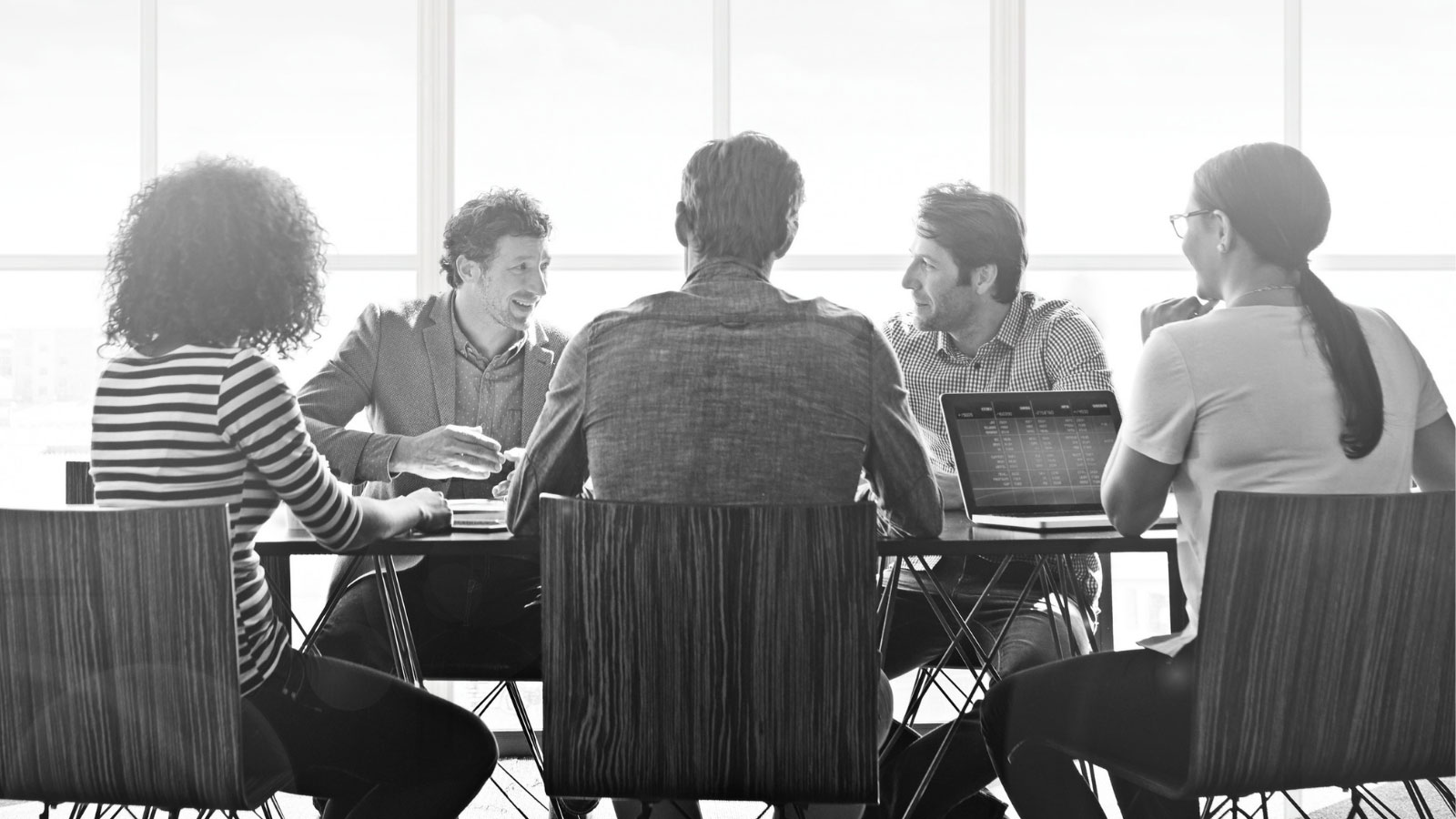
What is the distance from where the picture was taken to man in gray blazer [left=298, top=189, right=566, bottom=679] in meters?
2.53

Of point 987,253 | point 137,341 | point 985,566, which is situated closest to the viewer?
point 137,341

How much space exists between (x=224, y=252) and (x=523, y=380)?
4.12 feet

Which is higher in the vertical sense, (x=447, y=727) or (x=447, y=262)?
(x=447, y=262)

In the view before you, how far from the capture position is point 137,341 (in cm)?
166

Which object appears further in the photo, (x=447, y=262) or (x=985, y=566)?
(x=447, y=262)

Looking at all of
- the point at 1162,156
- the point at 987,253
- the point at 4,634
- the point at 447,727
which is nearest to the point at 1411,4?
the point at 1162,156

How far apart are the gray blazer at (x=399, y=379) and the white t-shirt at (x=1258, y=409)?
159 cm

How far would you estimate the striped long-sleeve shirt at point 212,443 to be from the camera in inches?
62.2

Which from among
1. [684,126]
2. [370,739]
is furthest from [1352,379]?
[684,126]

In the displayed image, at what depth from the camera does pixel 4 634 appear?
148 cm

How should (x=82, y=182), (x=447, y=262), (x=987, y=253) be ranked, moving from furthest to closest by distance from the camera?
(x=82, y=182) < (x=447, y=262) < (x=987, y=253)

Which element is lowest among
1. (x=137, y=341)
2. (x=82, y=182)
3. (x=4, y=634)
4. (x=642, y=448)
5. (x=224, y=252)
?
(x=4, y=634)

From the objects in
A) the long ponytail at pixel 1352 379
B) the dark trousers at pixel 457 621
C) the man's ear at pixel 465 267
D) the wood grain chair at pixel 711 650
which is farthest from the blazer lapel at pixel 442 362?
the long ponytail at pixel 1352 379

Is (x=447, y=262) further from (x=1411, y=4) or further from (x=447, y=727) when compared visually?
(x=1411, y=4)
